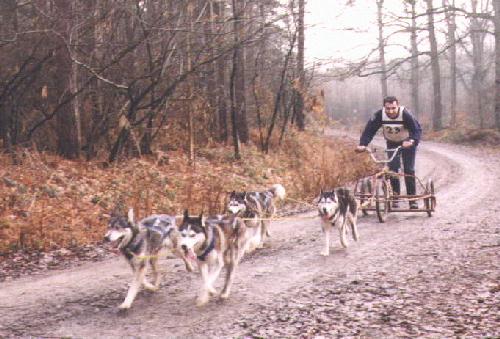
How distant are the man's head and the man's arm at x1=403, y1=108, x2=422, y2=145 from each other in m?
0.18

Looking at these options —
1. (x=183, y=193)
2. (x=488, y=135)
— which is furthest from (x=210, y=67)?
(x=488, y=135)

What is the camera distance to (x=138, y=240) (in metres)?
5.48

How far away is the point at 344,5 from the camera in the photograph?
18344 millimetres

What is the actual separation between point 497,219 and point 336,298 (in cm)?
488

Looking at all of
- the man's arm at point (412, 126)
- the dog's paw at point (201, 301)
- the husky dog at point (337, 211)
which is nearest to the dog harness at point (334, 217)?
the husky dog at point (337, 211)

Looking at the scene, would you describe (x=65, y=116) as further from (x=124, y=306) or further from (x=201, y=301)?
(x=201, y=301)

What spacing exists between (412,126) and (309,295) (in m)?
4.94

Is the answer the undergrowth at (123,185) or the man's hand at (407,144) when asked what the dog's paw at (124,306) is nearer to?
the undergrowth at (123,185)

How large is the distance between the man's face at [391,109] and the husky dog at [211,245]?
465cm

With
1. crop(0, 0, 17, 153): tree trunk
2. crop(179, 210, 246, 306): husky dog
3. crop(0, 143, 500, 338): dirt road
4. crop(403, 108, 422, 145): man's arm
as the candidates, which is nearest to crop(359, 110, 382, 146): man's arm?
crop(403, 108, 422, 145): man's arm

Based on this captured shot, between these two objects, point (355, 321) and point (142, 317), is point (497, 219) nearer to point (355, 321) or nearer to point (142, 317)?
point (355, 321)

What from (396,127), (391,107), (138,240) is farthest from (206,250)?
(396,127)

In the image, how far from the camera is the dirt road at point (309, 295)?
4840 mm

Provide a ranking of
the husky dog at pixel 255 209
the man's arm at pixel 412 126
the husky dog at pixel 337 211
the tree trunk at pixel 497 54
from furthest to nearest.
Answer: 1. the tree trunk at pixel 497 54
2. the man's arm at pixel 412 126
3. the husky dog at pixel 337 211
4. the husky dog at pixel 255 209
